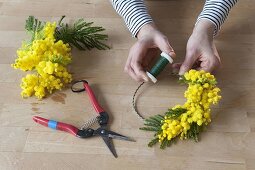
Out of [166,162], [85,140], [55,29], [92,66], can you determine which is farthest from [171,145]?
[55,29]

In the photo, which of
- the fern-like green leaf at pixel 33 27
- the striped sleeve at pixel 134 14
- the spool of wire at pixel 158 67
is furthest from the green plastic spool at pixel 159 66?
the fern-like green leaf at pixel 33 27

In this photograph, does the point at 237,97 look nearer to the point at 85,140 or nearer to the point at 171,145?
the point at 171,145

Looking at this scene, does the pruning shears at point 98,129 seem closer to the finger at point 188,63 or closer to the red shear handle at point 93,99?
the red shear handle at point 93,99

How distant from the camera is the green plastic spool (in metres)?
0.66

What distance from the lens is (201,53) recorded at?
27.1 inches

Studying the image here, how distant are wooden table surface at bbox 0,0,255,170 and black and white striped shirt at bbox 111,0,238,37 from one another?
56 millimetres

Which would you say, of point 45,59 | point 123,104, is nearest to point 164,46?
point 123,104

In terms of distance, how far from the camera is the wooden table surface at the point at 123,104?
23.4 inches

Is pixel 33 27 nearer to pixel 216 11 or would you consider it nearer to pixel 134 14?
pixel 134 14

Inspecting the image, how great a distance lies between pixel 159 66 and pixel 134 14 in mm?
165

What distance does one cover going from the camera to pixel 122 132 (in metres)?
0.63

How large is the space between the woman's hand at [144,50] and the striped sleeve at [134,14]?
0.02 meters

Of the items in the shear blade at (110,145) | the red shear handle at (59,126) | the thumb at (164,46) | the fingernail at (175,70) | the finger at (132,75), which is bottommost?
the shear blade at (110,145)

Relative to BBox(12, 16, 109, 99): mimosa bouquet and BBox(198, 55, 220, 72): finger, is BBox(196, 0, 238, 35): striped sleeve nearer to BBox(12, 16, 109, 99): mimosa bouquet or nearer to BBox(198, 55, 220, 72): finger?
BBox(198, 55, 220, 72): finger
